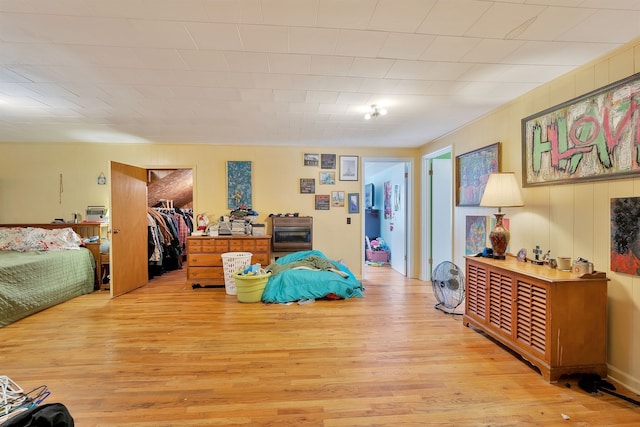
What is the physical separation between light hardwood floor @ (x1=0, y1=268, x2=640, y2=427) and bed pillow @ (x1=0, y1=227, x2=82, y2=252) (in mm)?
1170

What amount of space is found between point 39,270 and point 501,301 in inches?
200

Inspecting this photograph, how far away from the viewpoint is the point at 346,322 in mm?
3152

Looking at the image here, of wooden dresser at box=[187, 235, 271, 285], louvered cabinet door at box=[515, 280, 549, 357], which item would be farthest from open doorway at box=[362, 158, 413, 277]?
louvered cabinet door at box=[515, 280, 549, 357]

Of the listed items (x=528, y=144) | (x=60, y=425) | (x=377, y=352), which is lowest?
(x=377, y=352)

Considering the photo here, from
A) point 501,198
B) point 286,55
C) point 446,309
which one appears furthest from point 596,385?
point 286,55

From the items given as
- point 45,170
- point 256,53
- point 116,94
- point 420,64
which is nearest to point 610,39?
point 420,64

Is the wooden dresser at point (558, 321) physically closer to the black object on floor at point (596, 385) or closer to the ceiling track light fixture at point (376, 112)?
the black object on floor at point (596, 385)

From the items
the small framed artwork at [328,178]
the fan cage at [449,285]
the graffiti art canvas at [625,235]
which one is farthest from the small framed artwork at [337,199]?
the graffiti art canvas at [625,235]

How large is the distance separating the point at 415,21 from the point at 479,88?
1.34 m

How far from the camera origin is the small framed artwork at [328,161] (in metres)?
5.25

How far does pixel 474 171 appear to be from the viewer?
3.65m

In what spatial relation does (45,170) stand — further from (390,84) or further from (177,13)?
(390,84)

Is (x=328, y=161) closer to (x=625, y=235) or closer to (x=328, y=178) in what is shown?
(x=328, y=178)

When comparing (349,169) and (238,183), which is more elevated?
(349,169)
